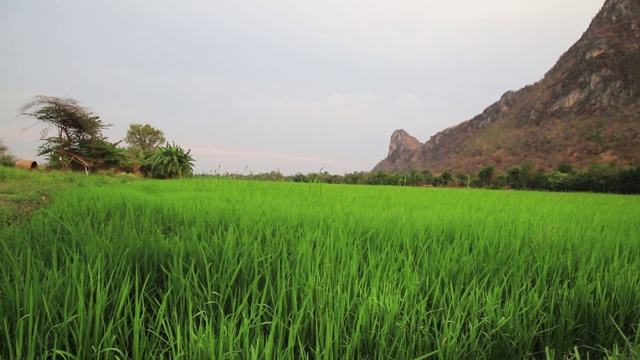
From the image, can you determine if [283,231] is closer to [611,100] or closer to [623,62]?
[611,100]

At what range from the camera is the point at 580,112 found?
190ft

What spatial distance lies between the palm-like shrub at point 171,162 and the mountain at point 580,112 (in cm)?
4889

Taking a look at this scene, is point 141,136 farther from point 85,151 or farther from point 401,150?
point 401,150

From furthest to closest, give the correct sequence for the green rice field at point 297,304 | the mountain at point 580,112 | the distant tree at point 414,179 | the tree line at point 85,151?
1. the mountain at point 580,112
2. the distant tree at point 414,179
3. the tree line at point 85,151
4. the green rice field at point 297,304

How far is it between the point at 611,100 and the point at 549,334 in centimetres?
7883

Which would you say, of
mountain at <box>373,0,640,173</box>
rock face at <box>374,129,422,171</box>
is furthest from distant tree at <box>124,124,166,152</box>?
rock face at <box>374,129,422,171</box>

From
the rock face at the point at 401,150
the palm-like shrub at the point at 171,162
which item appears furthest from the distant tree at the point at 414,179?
the rock face at the point at 401,150

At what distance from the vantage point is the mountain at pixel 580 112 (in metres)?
43.9

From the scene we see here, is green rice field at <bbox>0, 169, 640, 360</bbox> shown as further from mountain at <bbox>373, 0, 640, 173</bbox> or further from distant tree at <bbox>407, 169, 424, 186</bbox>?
mountain at <bbox>373, 0, 640, 173</bbox>

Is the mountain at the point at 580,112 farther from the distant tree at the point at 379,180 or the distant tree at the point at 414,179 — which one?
the distant tree at the point at 379,180

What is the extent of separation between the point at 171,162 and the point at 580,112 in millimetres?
72592

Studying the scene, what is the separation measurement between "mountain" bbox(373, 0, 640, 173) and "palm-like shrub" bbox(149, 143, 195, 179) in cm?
4889

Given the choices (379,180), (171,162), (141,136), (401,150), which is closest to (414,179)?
(379,180)

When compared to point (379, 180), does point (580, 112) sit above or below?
above
